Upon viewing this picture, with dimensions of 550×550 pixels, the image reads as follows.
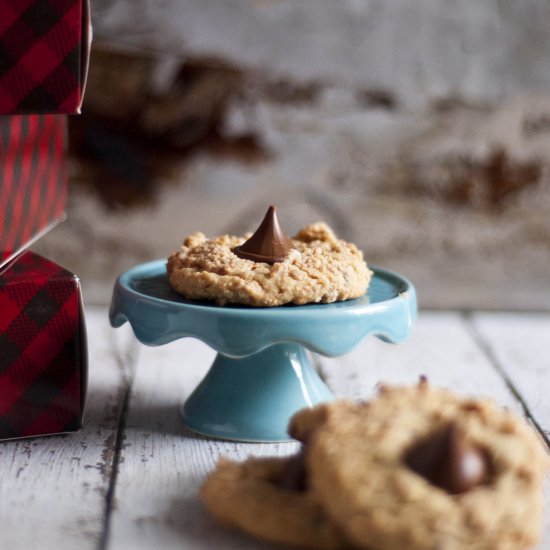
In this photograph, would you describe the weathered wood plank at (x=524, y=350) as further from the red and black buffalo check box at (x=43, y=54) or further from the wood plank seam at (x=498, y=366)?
the red and black buffalo check box at (x=43, y=54)

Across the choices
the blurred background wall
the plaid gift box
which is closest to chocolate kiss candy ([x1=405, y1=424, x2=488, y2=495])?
the plaid gift box

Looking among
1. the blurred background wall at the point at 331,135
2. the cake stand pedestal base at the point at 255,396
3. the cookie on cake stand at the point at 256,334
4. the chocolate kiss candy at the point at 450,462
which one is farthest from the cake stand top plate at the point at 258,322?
the blurred background wall at the point at 331,135

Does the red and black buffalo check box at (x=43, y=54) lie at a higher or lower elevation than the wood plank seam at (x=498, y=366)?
higher

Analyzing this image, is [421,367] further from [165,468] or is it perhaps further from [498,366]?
[165,468]

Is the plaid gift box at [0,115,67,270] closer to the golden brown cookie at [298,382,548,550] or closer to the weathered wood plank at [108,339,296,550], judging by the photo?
the weathered wood plank at [108,339,296,550]

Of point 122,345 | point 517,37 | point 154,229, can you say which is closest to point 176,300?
point 122,345
